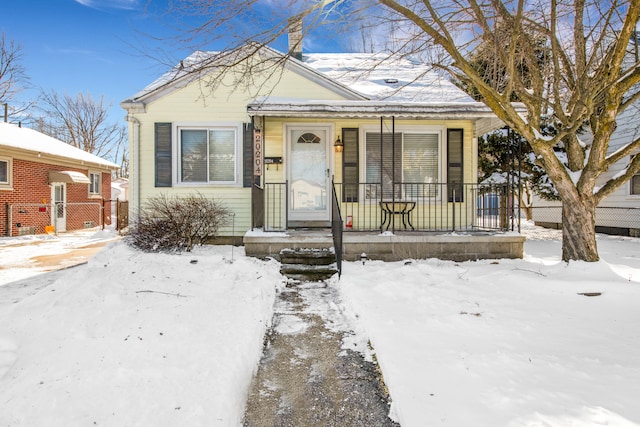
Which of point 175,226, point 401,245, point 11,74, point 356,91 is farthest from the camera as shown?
point 11,74

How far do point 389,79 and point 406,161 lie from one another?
2.70 m

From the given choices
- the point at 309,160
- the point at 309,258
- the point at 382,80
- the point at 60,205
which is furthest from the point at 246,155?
the point at 60,205

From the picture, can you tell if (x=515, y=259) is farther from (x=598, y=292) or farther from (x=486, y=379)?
(x=486, y=379)

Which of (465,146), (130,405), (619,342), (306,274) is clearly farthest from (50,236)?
(619,342)

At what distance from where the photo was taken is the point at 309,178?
26.9 feet

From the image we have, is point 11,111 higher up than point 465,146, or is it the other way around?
point 11,111

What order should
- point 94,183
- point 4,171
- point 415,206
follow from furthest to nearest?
point 94,183, point 4,171, point 415,206

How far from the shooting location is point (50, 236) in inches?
456

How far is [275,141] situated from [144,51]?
326 centimetres

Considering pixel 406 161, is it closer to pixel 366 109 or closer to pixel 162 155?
pixel 366 109

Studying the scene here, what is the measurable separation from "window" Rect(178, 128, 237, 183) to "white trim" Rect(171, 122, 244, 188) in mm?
47

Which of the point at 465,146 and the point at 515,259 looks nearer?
the point at 515,259

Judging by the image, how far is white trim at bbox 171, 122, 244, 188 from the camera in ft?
27.0

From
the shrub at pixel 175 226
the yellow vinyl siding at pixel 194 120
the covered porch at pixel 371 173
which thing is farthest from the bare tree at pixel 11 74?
the covered porch at pixel 371 173
